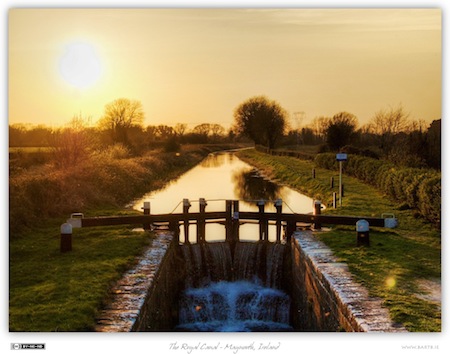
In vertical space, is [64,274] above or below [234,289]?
above

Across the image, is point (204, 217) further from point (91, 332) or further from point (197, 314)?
point (91, 332)

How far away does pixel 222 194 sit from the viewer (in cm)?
1780

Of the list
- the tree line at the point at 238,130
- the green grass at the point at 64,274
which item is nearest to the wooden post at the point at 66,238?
the green grass at the point at 64,274

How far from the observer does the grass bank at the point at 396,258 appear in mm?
6084

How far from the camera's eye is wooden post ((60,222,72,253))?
27.5ft

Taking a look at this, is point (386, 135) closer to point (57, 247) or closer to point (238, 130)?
point (57, 247)

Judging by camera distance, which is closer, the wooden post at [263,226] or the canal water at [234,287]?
the canal water at [234,287]

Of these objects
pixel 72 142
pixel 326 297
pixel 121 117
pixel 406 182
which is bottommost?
pixel 326 297

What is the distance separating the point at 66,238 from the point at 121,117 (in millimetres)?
5181

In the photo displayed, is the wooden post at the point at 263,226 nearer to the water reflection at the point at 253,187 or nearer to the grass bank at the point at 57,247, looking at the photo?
the grass bank at the point at 57,247

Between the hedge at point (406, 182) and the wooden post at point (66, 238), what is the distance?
5.61m

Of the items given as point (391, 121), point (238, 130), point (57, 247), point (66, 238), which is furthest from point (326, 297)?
point (238, 130)

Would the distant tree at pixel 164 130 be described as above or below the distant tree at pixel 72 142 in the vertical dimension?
above
